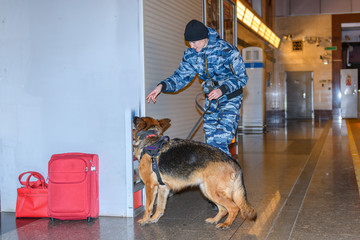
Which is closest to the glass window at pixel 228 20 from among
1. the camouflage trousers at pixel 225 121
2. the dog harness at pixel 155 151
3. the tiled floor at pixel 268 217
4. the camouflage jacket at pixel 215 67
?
the tiled floor at pixel 268 217

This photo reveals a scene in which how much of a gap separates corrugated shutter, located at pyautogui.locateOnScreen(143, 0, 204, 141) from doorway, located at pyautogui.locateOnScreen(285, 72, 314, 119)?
57.2 ft

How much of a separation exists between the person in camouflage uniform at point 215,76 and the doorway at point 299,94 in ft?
62.2

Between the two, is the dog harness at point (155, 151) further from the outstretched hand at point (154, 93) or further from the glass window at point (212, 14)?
the glass window at point (212, 14)

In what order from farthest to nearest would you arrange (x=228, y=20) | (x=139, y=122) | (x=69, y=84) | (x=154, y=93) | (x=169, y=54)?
(x=228, y=20) → (x=169, y=54) → (x=69, y=84) → (x=154, y=93) → (x=139, y=122)

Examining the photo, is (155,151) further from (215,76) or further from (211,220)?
(215,76)

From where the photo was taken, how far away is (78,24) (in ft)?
14.5

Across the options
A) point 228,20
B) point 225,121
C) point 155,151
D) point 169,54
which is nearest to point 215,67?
point 225,121

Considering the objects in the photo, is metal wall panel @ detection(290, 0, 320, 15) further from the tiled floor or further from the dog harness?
the dog harness

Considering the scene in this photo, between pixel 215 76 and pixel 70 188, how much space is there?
186 cm

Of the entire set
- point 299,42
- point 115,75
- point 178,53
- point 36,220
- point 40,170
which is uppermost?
point 299,42

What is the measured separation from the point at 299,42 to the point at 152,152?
2003 cm

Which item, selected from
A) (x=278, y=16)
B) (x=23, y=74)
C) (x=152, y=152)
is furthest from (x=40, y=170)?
(x=278, y=16)

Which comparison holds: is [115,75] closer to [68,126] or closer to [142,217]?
[68,126]

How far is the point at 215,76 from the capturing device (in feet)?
15.1
